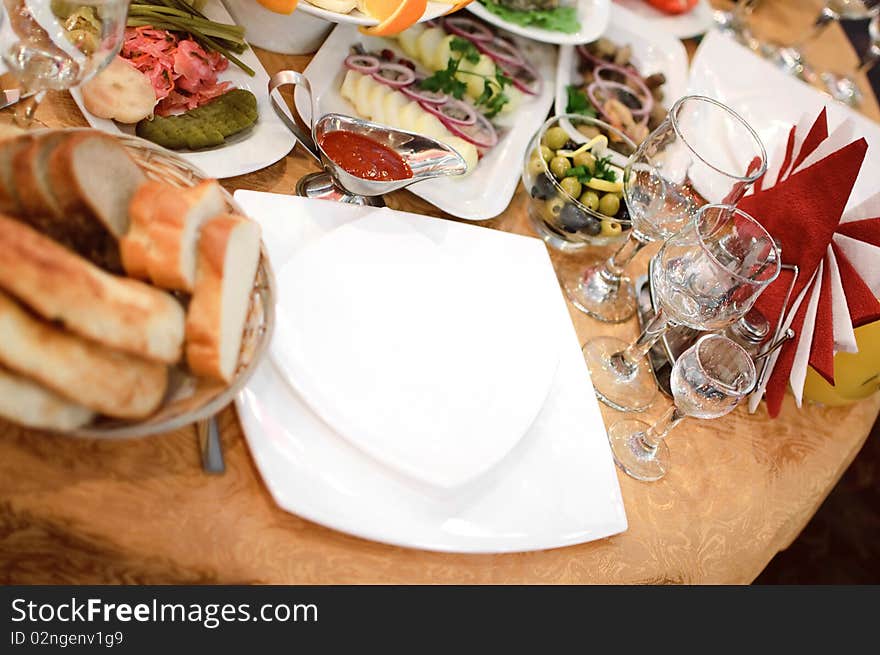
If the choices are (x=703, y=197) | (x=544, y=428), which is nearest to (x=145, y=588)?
(x=544, y=428)

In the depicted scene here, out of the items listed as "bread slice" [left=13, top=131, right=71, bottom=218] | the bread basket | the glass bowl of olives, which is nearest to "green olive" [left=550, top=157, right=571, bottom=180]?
the glass bowl of olives

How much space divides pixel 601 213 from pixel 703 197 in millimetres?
189

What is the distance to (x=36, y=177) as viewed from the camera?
0.79 m

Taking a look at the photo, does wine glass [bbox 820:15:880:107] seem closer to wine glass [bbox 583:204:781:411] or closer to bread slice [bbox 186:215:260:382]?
wine glass [bbox 583:204:781:411]

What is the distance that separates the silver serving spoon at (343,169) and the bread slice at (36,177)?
46 centimetres

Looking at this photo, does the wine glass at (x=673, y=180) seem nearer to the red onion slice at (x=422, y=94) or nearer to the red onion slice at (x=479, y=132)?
the red onion slice at (x=479, y=132)

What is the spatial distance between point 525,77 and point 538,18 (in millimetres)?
146

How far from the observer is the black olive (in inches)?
55.7

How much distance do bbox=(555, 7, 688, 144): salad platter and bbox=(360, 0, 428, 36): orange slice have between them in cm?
50

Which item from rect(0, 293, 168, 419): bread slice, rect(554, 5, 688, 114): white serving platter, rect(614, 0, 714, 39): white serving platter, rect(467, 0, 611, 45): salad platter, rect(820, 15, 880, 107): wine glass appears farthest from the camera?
rect(820, 15, 880, 107): wine glass

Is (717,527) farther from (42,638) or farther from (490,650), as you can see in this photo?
(42,638)

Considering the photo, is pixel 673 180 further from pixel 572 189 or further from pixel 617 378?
pixel 617 378

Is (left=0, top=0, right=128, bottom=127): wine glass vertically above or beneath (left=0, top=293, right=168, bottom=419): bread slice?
above

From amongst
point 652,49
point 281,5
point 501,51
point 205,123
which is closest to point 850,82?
point 652,49
